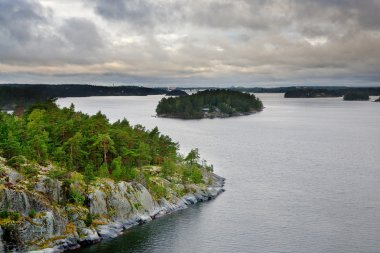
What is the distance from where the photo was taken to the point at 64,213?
6228 centimetres

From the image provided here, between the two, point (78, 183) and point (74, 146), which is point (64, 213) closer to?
point (78, 183)

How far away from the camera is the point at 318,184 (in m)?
103

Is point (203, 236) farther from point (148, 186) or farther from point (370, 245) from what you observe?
point (370, 245)

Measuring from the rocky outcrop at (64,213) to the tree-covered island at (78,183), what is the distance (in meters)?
0.12

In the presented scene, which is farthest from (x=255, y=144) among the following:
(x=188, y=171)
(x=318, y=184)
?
(x=188, y=171)

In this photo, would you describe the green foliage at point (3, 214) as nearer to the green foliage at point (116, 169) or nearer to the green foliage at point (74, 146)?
the green foliage at point (74, 146)

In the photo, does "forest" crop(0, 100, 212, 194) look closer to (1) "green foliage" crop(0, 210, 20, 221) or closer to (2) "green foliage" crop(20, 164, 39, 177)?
(2) "green foliage" crop(20, 164, 39, 177)


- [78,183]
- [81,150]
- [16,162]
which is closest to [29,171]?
[16,162]

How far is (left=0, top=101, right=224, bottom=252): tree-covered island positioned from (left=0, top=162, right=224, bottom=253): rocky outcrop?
0.12 metres

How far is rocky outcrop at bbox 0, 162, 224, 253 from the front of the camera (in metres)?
56.4

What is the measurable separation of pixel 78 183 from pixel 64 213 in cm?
625

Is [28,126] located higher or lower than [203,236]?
higher

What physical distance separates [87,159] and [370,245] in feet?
155

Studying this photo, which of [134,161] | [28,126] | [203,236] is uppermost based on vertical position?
[28,126]
